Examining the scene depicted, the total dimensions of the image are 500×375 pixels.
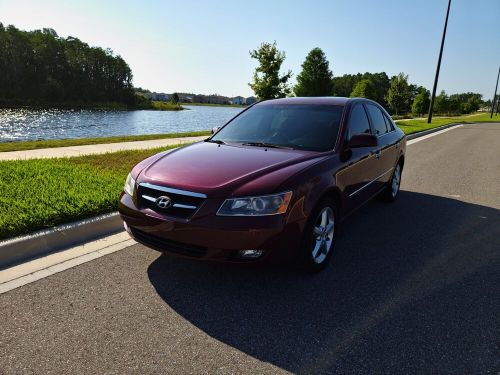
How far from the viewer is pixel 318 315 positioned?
2.87 m

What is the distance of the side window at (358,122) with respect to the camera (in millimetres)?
4270

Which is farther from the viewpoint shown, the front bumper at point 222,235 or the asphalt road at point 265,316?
the front bumper at point 222,235

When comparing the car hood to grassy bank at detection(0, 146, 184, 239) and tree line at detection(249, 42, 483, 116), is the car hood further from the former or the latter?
tree line at detection(249, 42, 483, 116)

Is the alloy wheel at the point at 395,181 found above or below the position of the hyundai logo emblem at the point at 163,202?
below

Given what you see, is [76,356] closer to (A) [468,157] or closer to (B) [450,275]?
(B) [450,275]

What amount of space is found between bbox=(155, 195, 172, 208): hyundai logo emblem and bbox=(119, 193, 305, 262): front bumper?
3.5 inches

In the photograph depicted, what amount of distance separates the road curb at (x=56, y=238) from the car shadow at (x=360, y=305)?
3.33 ft

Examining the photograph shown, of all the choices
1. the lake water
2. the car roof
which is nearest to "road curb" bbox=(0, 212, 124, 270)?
the car roof

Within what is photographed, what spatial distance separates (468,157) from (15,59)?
9517cm

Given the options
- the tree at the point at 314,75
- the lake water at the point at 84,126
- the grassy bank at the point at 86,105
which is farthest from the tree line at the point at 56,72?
the tree at the point at 314,75

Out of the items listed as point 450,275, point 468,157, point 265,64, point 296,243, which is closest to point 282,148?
point 296,243

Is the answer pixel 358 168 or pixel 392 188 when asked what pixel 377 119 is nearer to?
pixel 392 188

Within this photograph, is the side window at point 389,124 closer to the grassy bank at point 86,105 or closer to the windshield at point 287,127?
the windshield at point 287,127

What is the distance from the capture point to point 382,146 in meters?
5.17
